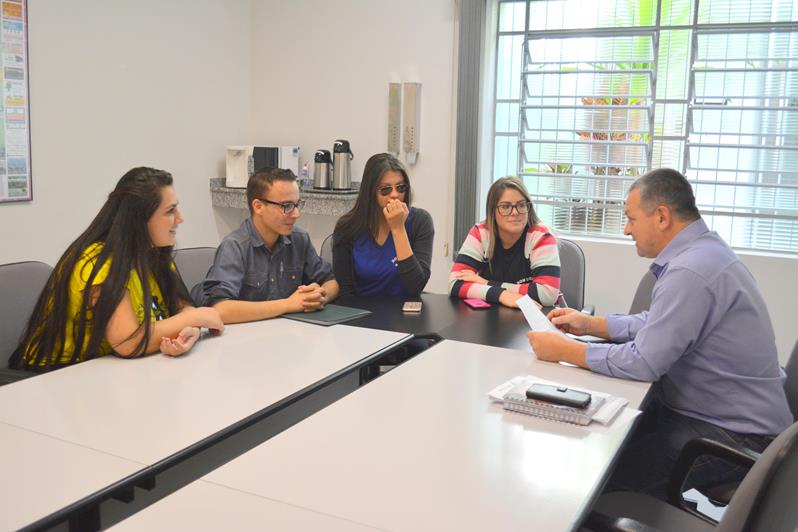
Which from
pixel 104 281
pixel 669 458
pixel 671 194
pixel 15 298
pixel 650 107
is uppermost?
pixel 650 107

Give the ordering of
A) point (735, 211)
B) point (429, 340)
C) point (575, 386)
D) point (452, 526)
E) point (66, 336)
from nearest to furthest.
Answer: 1. point (452, 526)
2. point (575, 386)
3. point (66, 336)
4. point (429, 340)
5. point (735, 211)

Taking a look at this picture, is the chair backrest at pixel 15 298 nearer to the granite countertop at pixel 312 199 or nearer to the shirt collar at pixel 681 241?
the shirt collar at pixel 681 241

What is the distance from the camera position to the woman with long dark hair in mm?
2094

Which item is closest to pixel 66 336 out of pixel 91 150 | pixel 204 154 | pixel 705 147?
pixel 91 150

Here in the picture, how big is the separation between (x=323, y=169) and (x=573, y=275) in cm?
204

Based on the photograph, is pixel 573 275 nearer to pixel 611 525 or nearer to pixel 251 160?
pixel 611 525

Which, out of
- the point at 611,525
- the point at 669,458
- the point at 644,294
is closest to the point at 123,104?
the point at 644,294

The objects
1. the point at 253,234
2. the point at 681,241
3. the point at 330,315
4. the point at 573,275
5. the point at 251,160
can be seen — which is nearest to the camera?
the point at 681,241

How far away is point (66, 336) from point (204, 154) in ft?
10.1

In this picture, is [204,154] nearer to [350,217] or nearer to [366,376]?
[350,217]

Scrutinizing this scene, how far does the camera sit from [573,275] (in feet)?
11.5

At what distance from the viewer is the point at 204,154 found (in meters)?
5.03

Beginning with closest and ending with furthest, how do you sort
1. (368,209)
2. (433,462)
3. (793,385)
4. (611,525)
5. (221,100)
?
(611,525), (433,462), (793,385), (368,209), (221,100)

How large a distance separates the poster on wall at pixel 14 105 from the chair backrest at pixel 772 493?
146 inches
